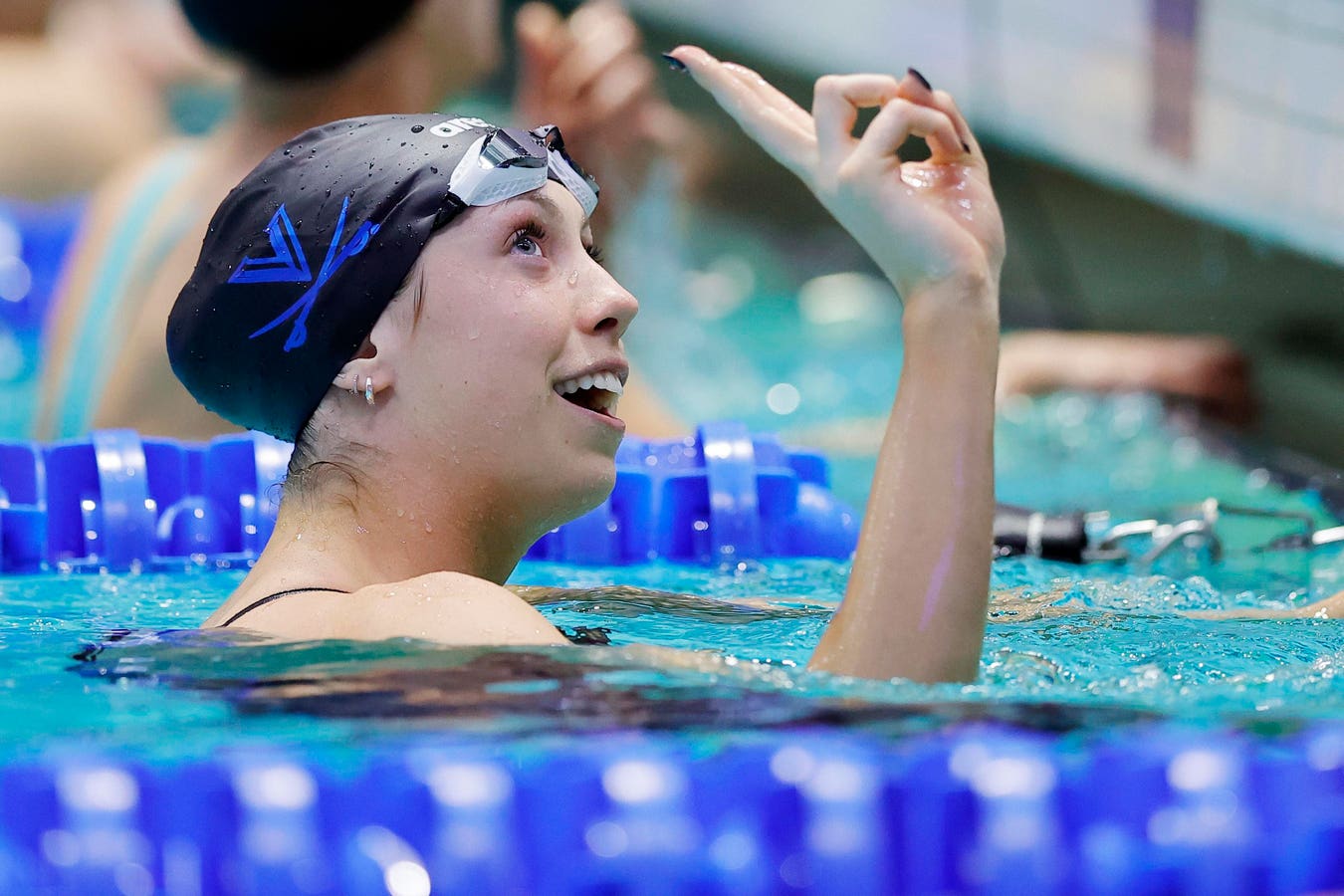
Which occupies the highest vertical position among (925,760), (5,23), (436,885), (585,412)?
(5,23)

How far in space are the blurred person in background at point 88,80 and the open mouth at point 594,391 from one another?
6.02 metres

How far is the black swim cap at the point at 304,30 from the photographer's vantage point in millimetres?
6711

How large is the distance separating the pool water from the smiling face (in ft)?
0.91

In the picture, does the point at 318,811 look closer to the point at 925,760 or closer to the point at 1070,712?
the point at 925,760

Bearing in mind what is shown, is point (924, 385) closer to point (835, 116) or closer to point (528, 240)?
point (835, 116)

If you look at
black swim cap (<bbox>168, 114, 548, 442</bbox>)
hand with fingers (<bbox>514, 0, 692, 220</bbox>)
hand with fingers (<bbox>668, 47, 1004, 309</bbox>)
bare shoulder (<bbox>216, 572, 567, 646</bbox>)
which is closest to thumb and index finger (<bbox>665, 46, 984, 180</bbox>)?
hand with fingers (<bbox>668, 47, 1004, 309</bbox>)

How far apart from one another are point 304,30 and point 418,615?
546 cm

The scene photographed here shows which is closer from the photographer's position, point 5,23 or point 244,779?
point 244,779

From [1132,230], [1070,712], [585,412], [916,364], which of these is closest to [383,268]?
[585,412]

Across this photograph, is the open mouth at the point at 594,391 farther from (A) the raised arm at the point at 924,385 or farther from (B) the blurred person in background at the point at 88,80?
(B) the blurred person in background at the point at 88,80

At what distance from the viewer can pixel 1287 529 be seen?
4.68 meters

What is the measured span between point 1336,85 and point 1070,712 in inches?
273

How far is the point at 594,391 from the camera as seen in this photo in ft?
7.20

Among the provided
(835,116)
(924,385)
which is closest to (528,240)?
(835,116)
